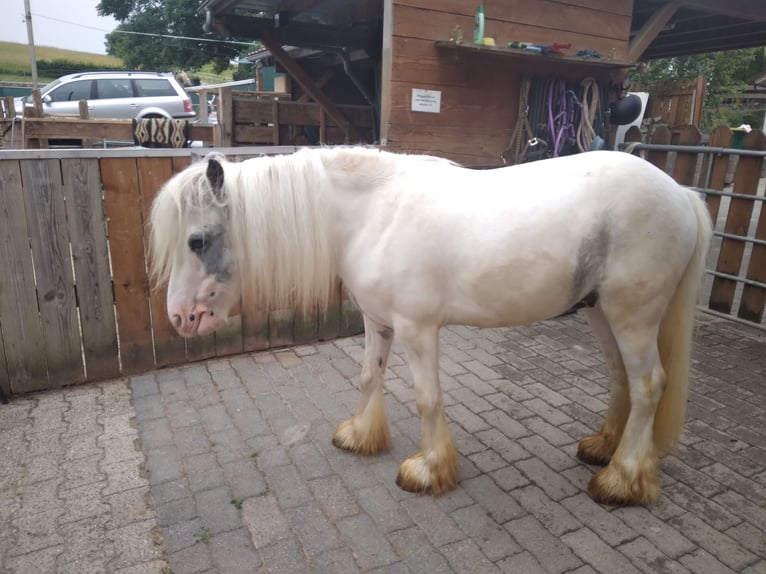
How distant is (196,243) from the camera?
2.20 metres

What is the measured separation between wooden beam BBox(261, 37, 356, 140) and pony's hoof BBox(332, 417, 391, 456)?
13.2 feet

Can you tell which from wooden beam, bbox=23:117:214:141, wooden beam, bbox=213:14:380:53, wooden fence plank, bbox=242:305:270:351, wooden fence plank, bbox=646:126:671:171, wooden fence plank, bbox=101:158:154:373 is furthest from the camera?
wooden beam, bbox=23:117:214:141

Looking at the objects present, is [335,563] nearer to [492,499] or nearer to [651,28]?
[492,499]

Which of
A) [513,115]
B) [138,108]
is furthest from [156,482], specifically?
[138,108]

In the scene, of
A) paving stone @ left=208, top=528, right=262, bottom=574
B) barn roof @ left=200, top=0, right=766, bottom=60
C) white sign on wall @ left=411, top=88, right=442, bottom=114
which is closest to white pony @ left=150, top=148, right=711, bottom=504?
paving stone @ left=208, top=528, right=262, bottom=574

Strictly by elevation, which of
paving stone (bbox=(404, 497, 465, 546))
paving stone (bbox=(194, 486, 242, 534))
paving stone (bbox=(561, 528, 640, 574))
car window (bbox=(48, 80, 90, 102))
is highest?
car window (bbox=(48, 80, 90, 102))

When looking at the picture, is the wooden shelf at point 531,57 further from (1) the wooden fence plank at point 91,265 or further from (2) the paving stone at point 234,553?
(2) the paving stone at point 234,553

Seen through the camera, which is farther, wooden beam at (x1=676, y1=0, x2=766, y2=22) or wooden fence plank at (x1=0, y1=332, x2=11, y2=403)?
wooden beam at (x1=676, y1=0, x2=766, y2=22)

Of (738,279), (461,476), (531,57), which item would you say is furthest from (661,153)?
(461,476)

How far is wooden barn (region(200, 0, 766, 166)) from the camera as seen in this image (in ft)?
14.5

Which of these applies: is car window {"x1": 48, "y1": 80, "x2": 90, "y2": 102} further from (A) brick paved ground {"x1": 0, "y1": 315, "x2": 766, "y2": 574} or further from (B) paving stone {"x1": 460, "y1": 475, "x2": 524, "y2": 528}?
(B) paving stone {"x1": 460, "y1": 475, "x2": 524, "y2": 528}

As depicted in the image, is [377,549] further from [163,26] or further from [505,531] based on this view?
[163,26]

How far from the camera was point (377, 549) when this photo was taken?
2.22 m

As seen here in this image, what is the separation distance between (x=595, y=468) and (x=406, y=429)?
1.11 meters
